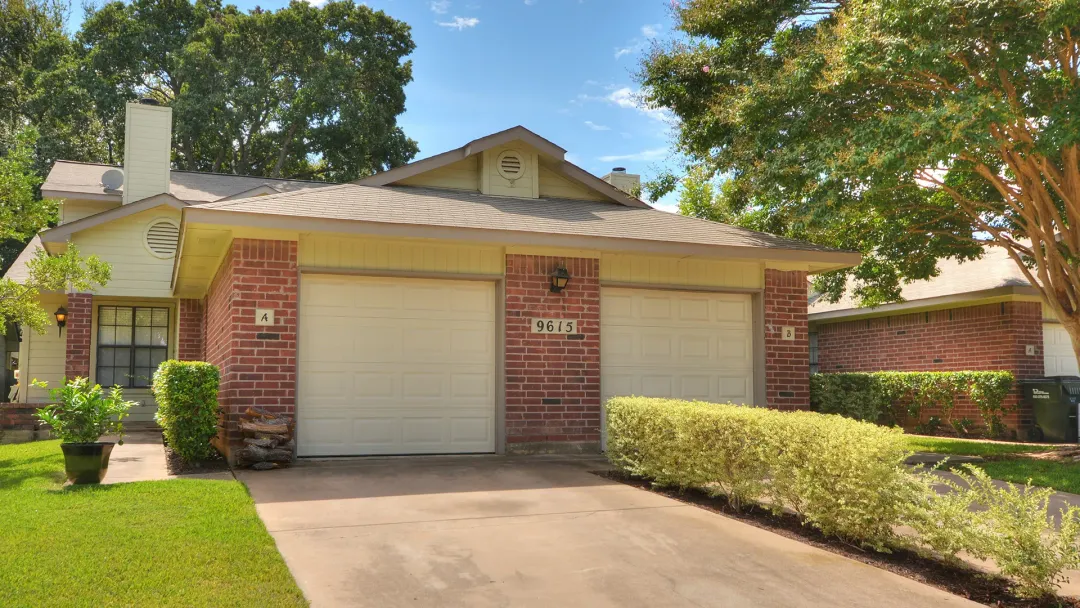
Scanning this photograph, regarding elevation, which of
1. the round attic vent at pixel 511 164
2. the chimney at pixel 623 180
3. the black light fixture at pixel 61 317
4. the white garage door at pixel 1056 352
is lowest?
the white garage door at pixel 1056 352

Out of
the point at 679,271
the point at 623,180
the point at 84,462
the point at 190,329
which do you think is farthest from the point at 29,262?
the point at 623,180

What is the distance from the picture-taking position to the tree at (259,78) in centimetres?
2956

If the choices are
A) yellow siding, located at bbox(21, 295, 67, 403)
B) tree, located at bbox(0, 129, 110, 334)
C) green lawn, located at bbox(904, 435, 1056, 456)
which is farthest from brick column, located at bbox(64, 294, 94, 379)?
green lawn, located at bbox(904, 435, 1056, 456)

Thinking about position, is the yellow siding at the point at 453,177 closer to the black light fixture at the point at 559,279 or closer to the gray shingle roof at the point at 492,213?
the gray shingle roof at the point at 492,213

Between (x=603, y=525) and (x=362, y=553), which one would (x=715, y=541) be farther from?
(x=362, y=553)

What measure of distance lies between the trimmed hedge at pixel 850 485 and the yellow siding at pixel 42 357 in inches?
520

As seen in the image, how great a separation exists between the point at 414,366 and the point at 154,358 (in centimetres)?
849

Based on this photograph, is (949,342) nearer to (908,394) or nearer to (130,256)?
(908,394)

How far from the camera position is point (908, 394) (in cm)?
1588

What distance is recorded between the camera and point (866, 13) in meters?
9.64

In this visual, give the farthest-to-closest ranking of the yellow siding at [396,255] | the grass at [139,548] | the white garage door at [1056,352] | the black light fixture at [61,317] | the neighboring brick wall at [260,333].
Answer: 1. the black light fixture at [61,317]
2. the white garage door at [1056,352]
3. the yellow siding at [396,255]
4. the neighboring brick wall at [260,333]
5. the grass at [139,548]

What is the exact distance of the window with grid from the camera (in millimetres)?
15352

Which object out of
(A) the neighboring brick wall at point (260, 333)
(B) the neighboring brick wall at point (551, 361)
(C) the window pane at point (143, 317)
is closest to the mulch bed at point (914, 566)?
(B) the neighboring brick wall at point (551, 361)

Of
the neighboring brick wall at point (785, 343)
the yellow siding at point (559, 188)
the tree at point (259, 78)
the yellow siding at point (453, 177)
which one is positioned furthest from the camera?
the tree at point (259, 78)
